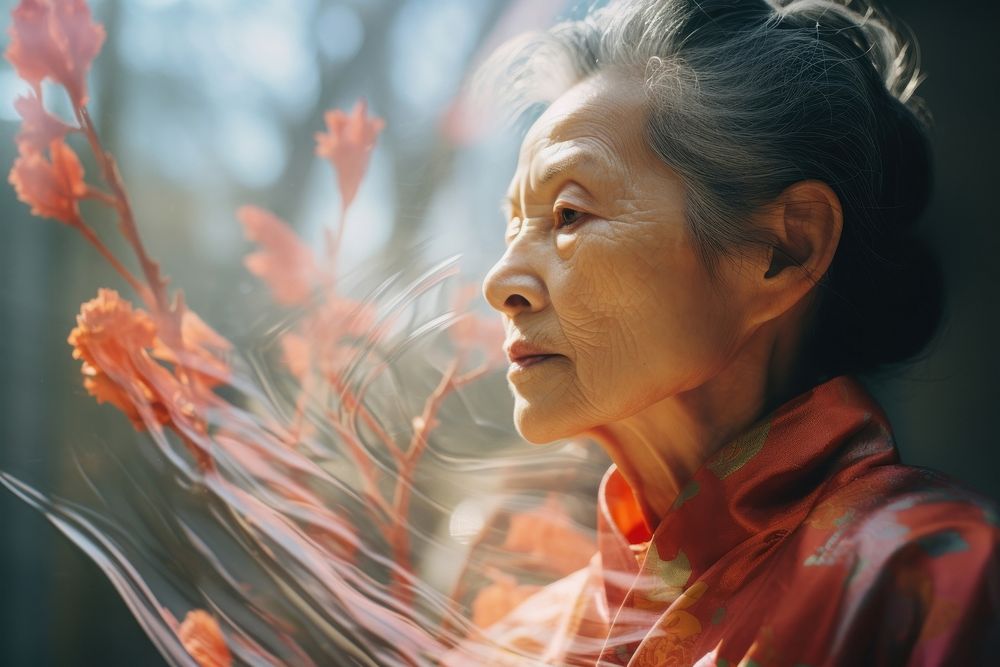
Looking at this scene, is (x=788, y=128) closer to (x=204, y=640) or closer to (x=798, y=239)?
(x=798, y=239)

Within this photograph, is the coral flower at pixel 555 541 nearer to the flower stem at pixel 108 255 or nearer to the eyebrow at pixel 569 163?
the eyebrow at pixel 569 163

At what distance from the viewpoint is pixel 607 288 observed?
795 mm

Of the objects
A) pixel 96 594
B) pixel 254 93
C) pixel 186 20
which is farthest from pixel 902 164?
pixel 96 594

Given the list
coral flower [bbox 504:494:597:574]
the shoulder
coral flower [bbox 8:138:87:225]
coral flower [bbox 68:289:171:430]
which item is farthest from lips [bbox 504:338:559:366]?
coral flower [bbox 8:138:87:225]

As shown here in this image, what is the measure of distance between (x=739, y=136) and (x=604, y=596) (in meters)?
0.49

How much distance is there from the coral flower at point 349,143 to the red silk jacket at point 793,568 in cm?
50

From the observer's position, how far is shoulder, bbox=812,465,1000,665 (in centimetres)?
61

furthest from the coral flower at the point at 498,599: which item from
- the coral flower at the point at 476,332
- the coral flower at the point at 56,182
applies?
the coral flower at the point at 56,182

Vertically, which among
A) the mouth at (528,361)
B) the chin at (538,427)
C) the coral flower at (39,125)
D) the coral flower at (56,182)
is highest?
the coral flower at (39,125)

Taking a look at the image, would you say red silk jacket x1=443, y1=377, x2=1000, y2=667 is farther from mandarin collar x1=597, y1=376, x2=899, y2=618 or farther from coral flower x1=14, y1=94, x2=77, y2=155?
coral flower x1=14, y1=94, x2=77, y2=155

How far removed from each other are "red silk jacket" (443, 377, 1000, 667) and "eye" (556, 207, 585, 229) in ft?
0.89

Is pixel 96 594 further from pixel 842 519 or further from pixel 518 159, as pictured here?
pixel 842 519

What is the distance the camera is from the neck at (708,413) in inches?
33.4

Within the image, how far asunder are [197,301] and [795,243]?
0.72 meters
